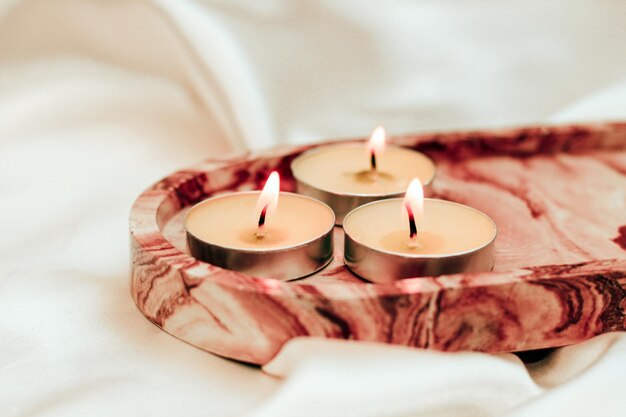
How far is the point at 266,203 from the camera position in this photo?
29.9 inches

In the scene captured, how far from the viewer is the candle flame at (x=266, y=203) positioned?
2.47ft

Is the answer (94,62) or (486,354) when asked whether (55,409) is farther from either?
(94,62)

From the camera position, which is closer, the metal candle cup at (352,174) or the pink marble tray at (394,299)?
the pink marble tray at (394,299)

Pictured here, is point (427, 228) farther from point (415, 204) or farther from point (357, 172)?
point (357, 172)

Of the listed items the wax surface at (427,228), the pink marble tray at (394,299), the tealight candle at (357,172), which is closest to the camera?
the pink marble tray at (394,299)

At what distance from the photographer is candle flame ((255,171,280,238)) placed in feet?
2.47

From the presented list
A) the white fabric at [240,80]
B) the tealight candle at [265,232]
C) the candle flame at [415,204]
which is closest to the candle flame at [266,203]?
the tealight candle at [265,232]

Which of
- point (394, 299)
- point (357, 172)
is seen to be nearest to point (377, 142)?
point (357, 172)

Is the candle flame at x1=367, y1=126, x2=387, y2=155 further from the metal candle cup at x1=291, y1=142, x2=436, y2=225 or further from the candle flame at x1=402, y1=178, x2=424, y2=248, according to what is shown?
the candle flame at x1=402, y1=178, x2=424, y2=248

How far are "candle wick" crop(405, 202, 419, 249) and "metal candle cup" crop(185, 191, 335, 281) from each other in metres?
0.07

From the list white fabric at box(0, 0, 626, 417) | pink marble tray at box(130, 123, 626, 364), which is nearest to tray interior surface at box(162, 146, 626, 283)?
pink marble tray at box(130, 123, 626, 364)

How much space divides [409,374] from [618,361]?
7.0 inches

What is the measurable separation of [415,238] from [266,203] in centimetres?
14

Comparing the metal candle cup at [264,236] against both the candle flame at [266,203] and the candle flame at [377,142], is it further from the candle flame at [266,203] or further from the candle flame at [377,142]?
the candle flame at [377,142]
